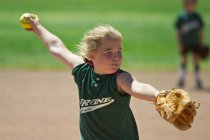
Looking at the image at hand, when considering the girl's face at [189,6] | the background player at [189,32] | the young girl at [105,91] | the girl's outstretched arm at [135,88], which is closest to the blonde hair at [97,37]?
the young girl at [105,91]

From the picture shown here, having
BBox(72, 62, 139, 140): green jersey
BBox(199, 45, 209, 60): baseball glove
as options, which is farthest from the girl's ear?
BBox(199, 45, 209, 60): baseball glove

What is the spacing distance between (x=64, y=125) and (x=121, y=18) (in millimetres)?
17989

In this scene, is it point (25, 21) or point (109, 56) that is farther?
point (25, 21)

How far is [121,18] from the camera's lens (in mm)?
26500

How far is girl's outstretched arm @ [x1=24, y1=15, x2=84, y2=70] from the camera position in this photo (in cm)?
521

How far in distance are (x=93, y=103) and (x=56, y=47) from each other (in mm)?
951

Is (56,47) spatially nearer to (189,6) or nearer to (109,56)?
(109,56)

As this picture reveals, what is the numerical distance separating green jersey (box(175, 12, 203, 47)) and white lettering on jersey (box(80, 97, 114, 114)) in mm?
8539

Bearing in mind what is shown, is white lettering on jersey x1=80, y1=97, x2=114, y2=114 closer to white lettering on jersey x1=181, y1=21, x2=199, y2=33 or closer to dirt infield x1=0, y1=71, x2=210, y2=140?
dirt infield x1=0, y1=71, x2=210, y2=140

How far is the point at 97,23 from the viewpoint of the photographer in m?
23.8

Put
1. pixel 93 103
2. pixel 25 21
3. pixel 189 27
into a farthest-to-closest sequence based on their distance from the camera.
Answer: pixel 189 27 → pixel 25 21 → pixel 93 103

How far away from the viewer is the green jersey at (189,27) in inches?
515

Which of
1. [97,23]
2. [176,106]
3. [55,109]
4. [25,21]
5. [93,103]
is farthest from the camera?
[97,23]

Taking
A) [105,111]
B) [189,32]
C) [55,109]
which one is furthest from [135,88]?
[189,32]
